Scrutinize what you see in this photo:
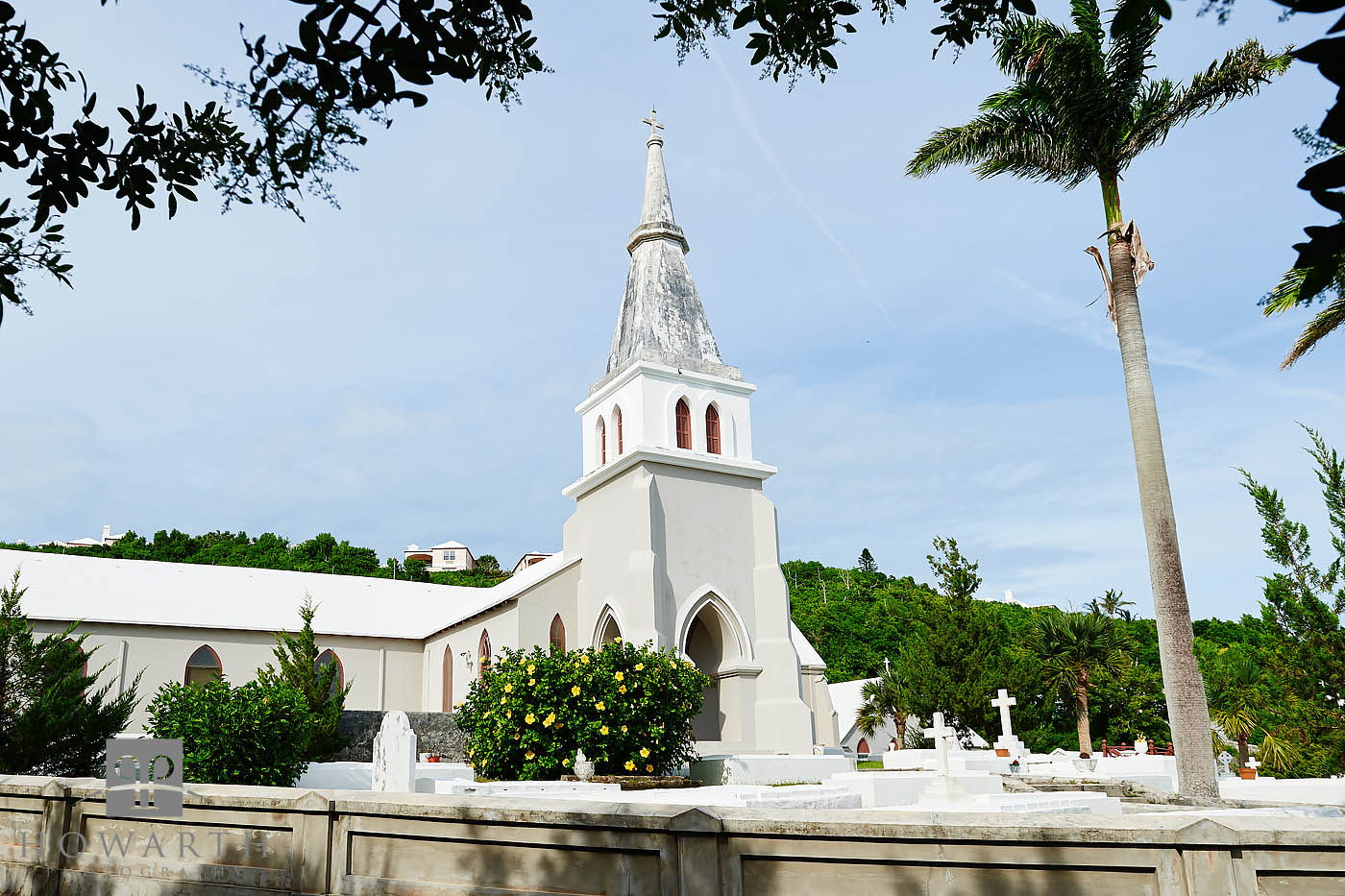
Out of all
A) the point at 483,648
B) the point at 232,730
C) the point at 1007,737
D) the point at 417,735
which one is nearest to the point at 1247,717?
the point at 1007,737

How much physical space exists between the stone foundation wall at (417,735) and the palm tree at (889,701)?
14668 mm

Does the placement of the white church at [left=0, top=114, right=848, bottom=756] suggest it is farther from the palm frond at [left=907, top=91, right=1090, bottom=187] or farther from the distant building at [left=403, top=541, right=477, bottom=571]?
the distant building at [left=403, top=541, right=477, bottom=571]

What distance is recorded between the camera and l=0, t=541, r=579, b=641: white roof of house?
2920 centimetres

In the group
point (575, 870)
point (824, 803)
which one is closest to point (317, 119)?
point (575, 870)

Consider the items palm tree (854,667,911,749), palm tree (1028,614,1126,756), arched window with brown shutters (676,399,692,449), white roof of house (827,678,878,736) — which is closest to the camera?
arched window with brown shutters (676,399,692,449)

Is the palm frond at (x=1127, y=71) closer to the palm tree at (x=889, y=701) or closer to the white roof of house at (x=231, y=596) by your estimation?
the white roof of house at (x=231, y=596)

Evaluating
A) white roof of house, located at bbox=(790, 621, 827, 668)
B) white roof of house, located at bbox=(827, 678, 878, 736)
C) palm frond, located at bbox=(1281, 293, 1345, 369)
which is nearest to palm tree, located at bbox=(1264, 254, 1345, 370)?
palm frond, located at bbox=(1281, 293, 1345, 369)

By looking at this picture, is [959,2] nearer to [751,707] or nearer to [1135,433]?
[1135,433]

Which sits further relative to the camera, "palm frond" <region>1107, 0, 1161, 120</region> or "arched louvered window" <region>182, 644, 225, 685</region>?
"arched louvered window" <region>182, 644, 225, 685</region>

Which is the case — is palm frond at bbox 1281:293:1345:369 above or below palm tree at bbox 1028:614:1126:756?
above

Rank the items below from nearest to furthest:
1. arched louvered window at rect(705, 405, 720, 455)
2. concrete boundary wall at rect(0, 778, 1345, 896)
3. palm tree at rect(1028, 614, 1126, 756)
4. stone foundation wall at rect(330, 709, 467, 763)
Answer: concrete boundary wall at rect(0, 778, 1345, 896) < stone foundation wall at rect(330, 709, 467, 763) < arched louvered window at rect(705, 405, 720, 455) < palm tree at rect(1028, 614, 1126, 756)

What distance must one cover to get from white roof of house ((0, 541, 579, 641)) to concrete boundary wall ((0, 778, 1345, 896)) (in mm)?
19356

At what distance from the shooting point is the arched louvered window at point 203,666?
29.5m

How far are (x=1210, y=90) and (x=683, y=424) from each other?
15352mm
